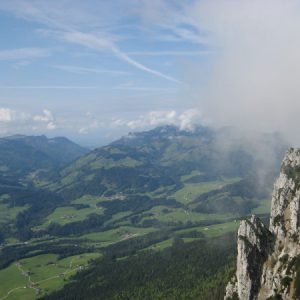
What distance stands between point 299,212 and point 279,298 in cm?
3099

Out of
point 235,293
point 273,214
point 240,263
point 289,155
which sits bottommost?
point 235,293

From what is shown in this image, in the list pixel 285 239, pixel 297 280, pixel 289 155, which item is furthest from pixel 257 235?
pixel 289 155

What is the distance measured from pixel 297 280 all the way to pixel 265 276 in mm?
12999

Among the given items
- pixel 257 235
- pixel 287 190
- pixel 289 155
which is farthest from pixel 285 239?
pixel 289 155

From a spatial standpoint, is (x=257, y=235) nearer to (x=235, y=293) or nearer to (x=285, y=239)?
(x=285, y=239)

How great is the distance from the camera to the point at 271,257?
14800 centimetres

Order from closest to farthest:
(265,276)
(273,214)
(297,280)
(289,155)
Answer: (297,280) → (265,276) → (273,214) → (289,155)

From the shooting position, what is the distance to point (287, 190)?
164m

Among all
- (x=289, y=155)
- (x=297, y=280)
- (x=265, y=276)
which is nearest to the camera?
(x=297, y=280)

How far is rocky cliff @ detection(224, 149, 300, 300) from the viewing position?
138m

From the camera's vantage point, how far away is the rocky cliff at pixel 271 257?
452 ft

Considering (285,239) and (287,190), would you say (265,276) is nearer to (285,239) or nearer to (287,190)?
(285,239)

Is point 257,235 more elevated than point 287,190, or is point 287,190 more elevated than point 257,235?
point 287,190

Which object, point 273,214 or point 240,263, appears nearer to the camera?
point 240,263
